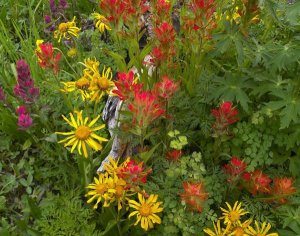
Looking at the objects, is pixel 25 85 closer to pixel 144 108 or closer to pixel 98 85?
pixel 98 85

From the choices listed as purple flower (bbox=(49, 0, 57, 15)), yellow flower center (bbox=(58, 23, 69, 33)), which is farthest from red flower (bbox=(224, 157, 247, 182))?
purple flower (bbox=(49, 0, 57, 15))

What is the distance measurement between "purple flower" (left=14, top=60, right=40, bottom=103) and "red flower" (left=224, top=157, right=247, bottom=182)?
970 millimetres

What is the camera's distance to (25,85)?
6.57 ft

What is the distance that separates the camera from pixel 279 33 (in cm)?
234


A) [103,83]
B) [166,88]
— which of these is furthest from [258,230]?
[103,83]

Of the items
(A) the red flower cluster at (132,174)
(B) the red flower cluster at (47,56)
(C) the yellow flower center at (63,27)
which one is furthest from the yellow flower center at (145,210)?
(C) the yellow flower center at (63,27)

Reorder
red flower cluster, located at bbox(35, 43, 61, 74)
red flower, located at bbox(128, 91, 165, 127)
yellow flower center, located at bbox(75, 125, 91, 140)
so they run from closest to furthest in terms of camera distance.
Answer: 1. red flower, located at bbox(128, 91, 165, 127)
2. yellow flower center, located at bbox(75, 125, 91, 140)
3. red flower cluster, located at bbox(35, 43, 61, 74)

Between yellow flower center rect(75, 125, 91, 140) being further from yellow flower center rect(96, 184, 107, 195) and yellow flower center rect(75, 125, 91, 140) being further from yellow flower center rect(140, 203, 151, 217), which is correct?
yellow flower center rect(140, 203, 151, 217)

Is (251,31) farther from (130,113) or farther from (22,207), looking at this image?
(22,207)

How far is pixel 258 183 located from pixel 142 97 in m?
0.60

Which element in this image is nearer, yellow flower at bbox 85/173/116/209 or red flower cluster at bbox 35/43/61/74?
yellow flower at bbox 85/173/116/209

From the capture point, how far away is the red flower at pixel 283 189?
1669 millimetres

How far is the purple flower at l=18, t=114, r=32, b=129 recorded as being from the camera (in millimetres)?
2031

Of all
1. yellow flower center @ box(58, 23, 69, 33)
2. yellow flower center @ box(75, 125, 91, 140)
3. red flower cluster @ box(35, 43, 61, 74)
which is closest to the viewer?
yellow flower center @ box(75, 125, 91, 140)
